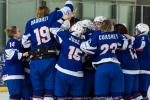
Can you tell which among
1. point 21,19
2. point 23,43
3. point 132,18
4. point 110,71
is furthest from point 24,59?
point 132,18

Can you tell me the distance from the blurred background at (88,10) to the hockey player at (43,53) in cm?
797

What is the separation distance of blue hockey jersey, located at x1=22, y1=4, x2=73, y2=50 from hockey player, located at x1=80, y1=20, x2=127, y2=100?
1.75 ft

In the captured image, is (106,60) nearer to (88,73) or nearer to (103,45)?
(103,45)

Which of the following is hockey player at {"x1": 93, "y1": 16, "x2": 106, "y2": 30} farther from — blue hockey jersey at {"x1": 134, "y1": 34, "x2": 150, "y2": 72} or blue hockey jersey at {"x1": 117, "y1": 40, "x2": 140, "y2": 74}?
blue hockey jersey at {"x1": 134, "y1": 34, "x2": 150, "y2": 72}

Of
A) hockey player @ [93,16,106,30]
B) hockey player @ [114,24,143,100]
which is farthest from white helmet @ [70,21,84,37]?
hockey player @ [114,24,143,100]

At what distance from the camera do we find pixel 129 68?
23.5 feet

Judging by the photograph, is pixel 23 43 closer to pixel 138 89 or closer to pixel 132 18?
pixel 138 89

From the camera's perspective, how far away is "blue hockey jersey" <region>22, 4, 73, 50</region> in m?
6.90

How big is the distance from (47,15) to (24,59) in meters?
0.83

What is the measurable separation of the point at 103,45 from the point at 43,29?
0.88 m

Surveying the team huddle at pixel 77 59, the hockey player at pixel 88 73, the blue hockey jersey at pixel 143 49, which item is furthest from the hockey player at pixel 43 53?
the blue hockey jersey at pixel 143 49

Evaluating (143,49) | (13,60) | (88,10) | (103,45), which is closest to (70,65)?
(103,45)

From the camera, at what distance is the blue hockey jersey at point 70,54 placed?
670cm

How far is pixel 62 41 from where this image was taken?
6.75m
